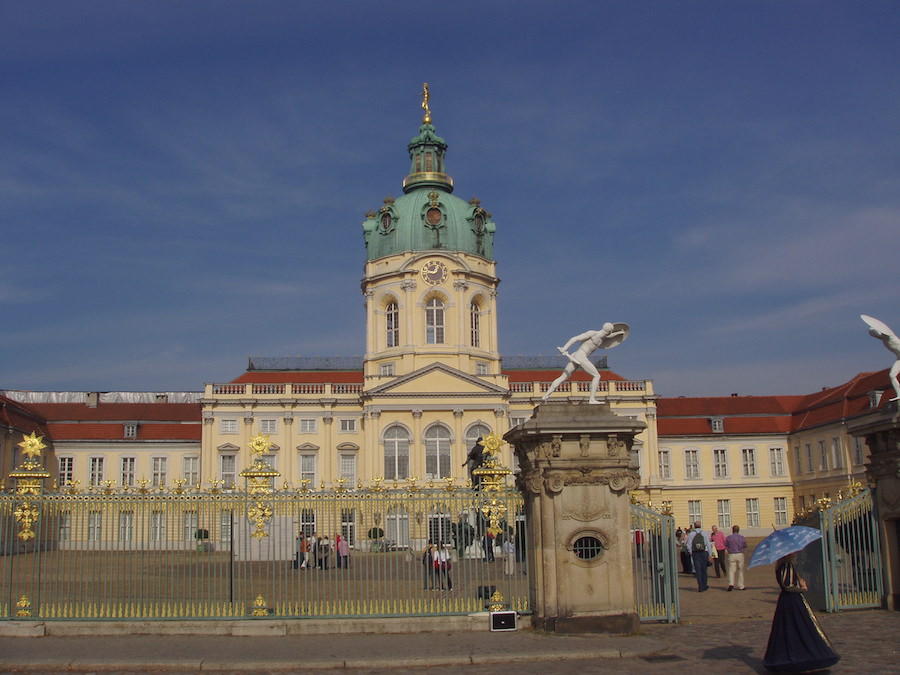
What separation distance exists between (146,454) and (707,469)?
37.7m

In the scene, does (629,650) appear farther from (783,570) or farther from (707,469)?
(707,469)

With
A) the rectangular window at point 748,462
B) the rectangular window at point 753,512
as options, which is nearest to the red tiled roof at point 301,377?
the rectangular window at point 748,462

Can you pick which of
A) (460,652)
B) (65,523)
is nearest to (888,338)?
(460,652)

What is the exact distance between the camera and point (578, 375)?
210 ft

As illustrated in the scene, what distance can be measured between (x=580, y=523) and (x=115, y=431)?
5236 cm

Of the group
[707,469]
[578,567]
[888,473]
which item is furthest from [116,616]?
[707,469]

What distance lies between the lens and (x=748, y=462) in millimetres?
63875

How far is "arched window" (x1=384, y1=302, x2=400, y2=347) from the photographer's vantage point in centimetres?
6016

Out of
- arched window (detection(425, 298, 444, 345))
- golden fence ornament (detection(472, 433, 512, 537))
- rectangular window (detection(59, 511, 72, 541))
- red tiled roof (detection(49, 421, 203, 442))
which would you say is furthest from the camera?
red tiled roof (detection(49, 421, 203, 442))

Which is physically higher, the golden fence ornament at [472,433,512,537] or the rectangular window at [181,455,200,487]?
the rectangular window at [181,455,200,487]

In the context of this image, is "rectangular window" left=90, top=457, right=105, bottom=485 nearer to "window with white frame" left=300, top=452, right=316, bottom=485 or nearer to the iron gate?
"window with white frame" left=300, top=452, right=316, bottom=485

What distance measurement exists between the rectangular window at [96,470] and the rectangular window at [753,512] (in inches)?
1693

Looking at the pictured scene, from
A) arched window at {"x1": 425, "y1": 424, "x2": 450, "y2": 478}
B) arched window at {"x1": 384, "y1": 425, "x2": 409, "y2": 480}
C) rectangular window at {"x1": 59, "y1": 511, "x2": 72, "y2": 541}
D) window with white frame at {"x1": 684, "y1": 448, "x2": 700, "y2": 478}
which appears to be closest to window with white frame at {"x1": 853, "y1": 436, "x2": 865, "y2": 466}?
window with white frame at {"x1": 684, "y1": 448, "x2": 700, "y2": 478}

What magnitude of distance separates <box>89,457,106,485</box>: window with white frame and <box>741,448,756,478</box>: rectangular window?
42852 millimetres
